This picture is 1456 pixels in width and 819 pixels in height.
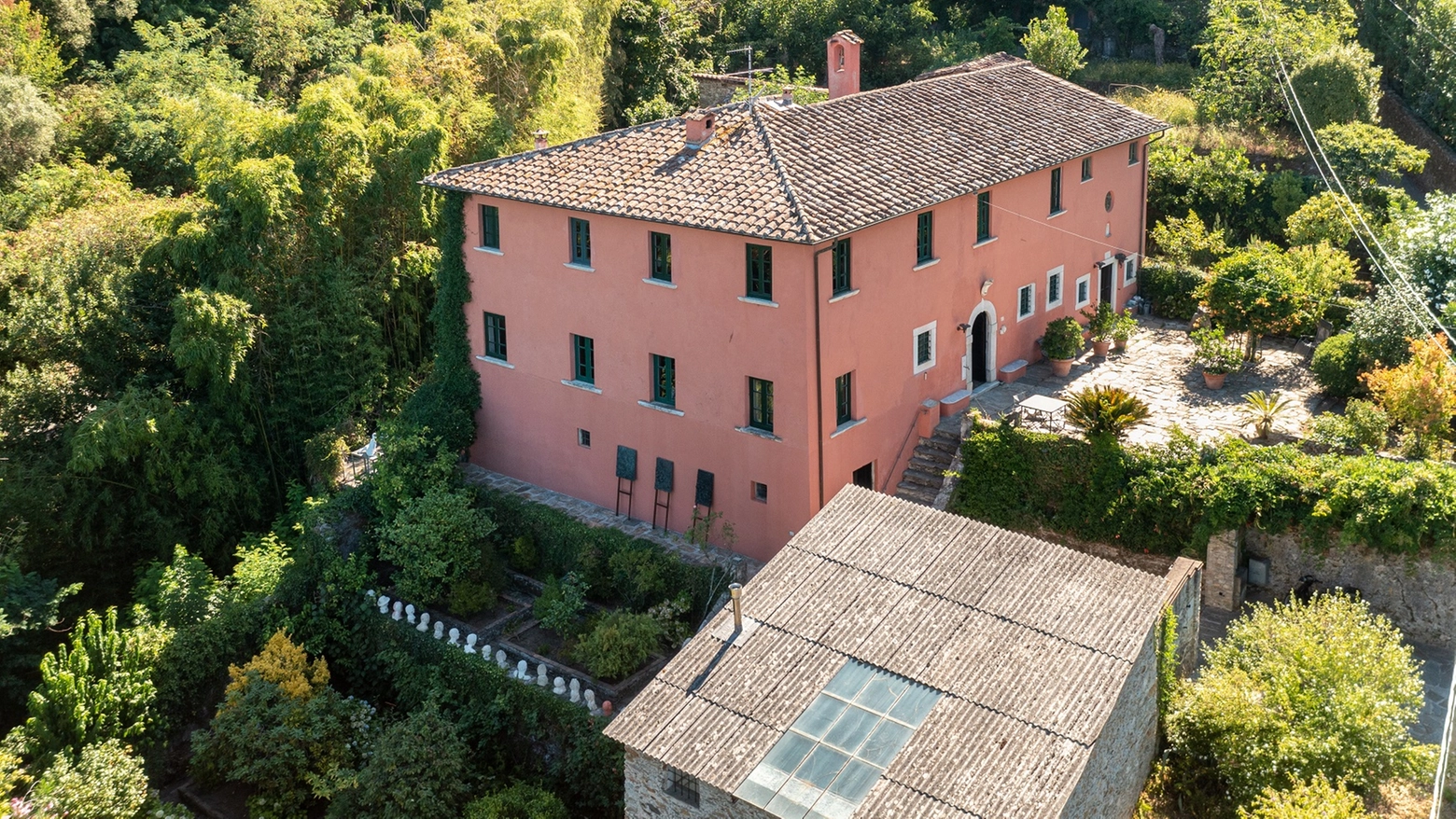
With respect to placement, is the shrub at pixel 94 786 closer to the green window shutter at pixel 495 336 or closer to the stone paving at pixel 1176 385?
the green window shutter at pixel 495 336

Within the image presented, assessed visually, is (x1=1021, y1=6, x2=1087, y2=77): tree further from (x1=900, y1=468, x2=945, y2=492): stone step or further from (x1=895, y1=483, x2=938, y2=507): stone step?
(x1=895, y1=483, x2=938, y2=507): stone step

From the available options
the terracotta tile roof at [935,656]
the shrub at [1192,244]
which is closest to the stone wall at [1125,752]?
the terracotta tile roof at [935,656]

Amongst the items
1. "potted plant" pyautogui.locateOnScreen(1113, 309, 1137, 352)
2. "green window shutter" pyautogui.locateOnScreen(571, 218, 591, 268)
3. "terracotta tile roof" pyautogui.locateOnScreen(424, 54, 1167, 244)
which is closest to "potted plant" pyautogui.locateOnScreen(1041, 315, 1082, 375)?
"potted plant" pyautogui.locateOnScreen(1113, 309, 1137, 352)

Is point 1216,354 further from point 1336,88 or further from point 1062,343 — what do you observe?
point 1336,88

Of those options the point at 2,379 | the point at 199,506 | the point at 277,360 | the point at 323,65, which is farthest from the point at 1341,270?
the point at 323,65

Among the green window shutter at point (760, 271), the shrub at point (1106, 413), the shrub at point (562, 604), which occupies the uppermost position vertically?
the green window shutter at point (760, 271)

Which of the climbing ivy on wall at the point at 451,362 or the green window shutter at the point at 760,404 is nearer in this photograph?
the green window shutter at the point at 760,404
